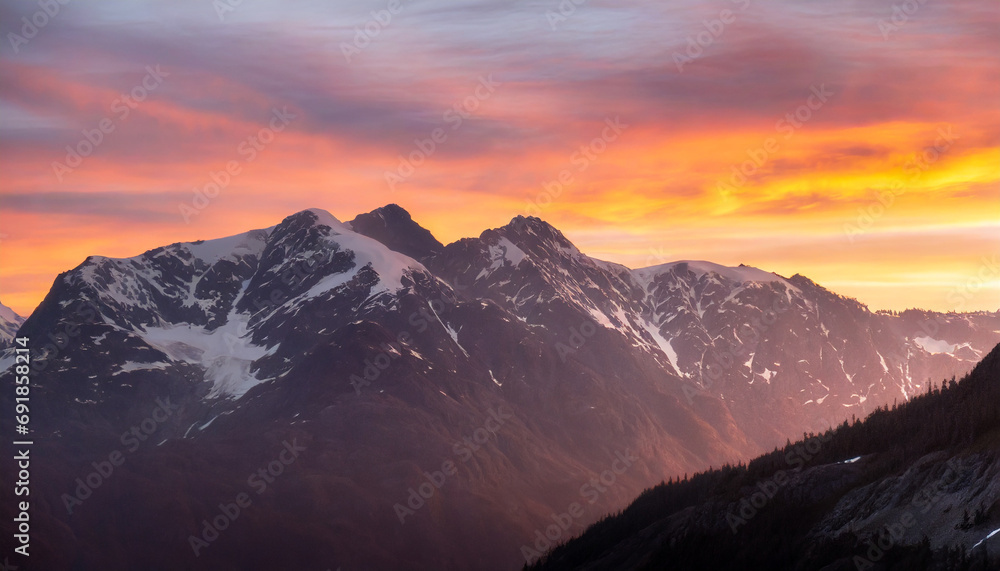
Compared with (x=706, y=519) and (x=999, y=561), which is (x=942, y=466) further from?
(x=706, y=519)

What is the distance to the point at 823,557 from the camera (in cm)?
14425

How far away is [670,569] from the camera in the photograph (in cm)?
18000

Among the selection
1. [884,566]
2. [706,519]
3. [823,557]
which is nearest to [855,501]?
[823,557]

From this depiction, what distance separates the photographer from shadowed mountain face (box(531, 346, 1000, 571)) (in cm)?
12506

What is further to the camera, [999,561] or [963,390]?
[963,390]

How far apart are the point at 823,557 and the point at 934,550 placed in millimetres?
22988

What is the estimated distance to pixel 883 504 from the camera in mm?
147500

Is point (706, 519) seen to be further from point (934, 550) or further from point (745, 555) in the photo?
point (934, 550)

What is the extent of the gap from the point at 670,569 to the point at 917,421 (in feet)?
164

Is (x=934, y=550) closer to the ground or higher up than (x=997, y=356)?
closer to the ground

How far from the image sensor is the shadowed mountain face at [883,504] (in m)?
125

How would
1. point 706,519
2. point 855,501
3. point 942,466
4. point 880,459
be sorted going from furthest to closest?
point 706,519, point 880,459, point 855,501, point 942,466

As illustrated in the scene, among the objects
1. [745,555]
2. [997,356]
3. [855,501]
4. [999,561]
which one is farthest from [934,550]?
[997,356]

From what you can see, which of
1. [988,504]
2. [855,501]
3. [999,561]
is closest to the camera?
[999,561]
